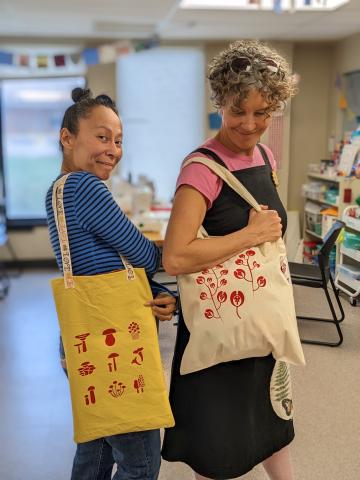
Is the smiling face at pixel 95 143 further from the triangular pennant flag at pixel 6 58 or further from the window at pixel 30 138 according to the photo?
the window at pixel 30 138

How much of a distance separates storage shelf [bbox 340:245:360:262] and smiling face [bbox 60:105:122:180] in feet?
10.2

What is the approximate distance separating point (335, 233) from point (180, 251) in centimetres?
230

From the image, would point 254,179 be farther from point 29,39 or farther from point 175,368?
point 29,39

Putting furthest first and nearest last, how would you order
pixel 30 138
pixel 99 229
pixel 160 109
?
pixel 30 138 < pixel 160 109 < pixel 99 229

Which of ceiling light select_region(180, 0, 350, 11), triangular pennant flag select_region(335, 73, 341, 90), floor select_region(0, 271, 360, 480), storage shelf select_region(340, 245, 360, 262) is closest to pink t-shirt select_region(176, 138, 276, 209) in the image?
floor select_region(0, 271, 360, 480)

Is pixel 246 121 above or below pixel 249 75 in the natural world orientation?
below

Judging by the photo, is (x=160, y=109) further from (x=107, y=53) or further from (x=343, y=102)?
(x=343, y=102)

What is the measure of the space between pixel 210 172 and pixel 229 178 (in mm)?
47

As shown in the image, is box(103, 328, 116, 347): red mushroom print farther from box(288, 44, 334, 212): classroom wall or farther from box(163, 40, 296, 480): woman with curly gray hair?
box(288, 44, 334, 212): classroom wall

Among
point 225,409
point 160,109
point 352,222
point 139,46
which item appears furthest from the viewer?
point 160,109

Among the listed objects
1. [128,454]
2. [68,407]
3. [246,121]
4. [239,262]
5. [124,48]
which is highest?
[124,48]

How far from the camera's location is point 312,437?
7.23 feet

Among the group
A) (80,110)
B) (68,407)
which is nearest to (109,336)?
(80,110)

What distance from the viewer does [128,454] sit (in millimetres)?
1175
